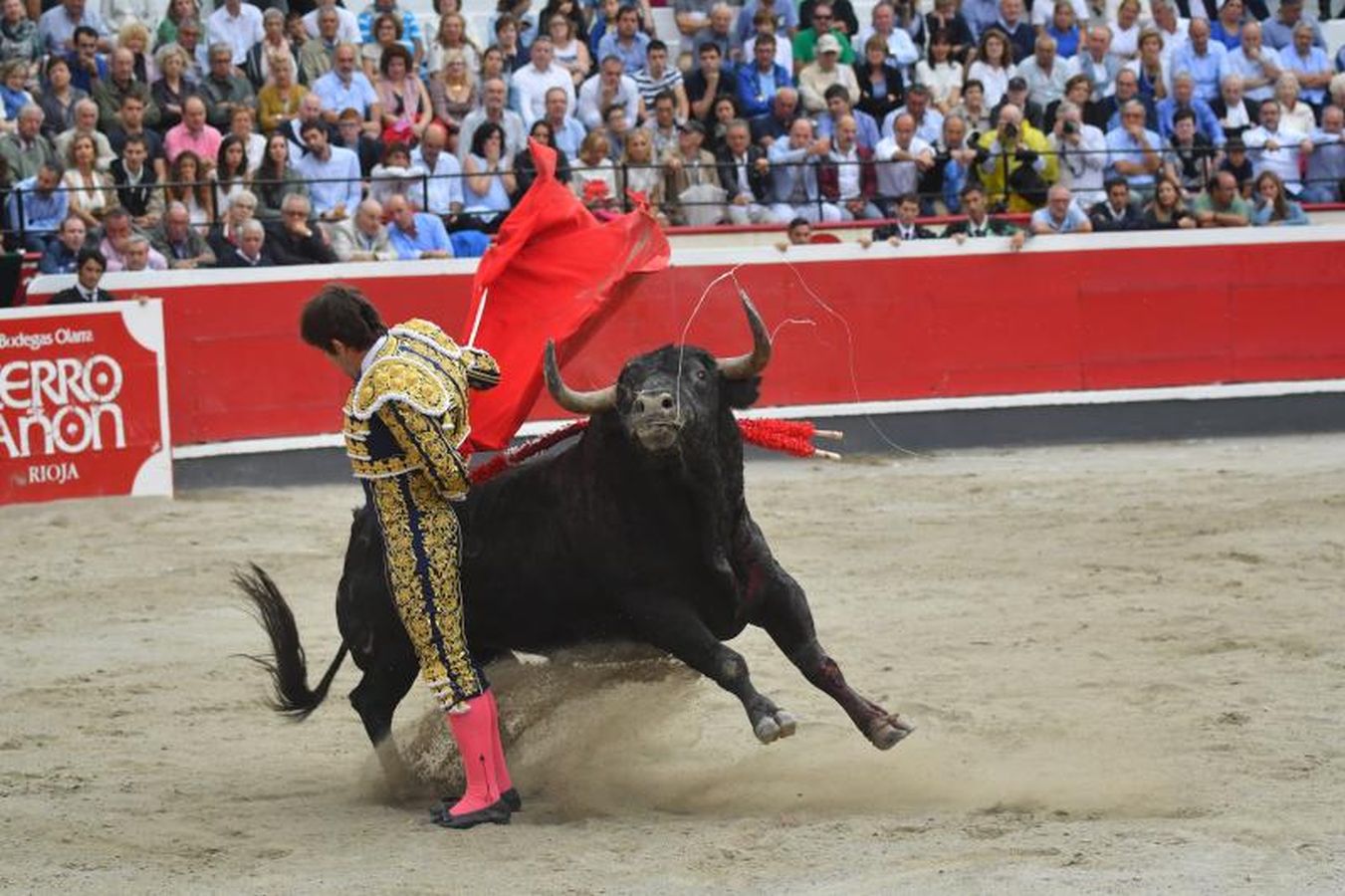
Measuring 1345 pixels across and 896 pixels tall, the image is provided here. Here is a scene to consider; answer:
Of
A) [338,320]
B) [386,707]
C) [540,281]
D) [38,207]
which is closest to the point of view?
[338,320]

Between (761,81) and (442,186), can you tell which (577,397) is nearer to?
(442,186)

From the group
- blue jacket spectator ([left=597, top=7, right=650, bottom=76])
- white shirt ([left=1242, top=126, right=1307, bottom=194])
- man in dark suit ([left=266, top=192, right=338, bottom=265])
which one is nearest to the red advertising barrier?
man in dark suit ([left=266, top=192, right=338, bottom=265])

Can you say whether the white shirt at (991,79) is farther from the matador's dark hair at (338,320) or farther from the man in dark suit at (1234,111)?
the matador's dark hair at (338,320)

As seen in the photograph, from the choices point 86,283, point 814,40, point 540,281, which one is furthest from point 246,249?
point 540,281

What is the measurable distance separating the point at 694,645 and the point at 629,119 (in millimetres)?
8034

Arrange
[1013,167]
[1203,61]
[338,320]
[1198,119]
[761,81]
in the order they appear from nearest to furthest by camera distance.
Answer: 1. [338,320]
2. [1013,167]
3. [761,81]
4. [1198,119]
5. [1203,61]

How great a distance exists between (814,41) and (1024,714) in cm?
820

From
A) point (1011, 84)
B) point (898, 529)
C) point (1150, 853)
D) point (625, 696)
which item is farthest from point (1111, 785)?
point (1011, 84)

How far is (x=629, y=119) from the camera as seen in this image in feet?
42.4

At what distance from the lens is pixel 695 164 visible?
12.4m

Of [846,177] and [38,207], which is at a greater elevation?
[38,207]

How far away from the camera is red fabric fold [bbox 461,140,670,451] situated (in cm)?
575

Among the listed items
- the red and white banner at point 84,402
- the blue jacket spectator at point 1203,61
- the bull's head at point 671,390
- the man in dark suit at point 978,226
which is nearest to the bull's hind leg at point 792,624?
the bull's head at point 671,390

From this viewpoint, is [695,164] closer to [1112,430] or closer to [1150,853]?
[1112,430]
